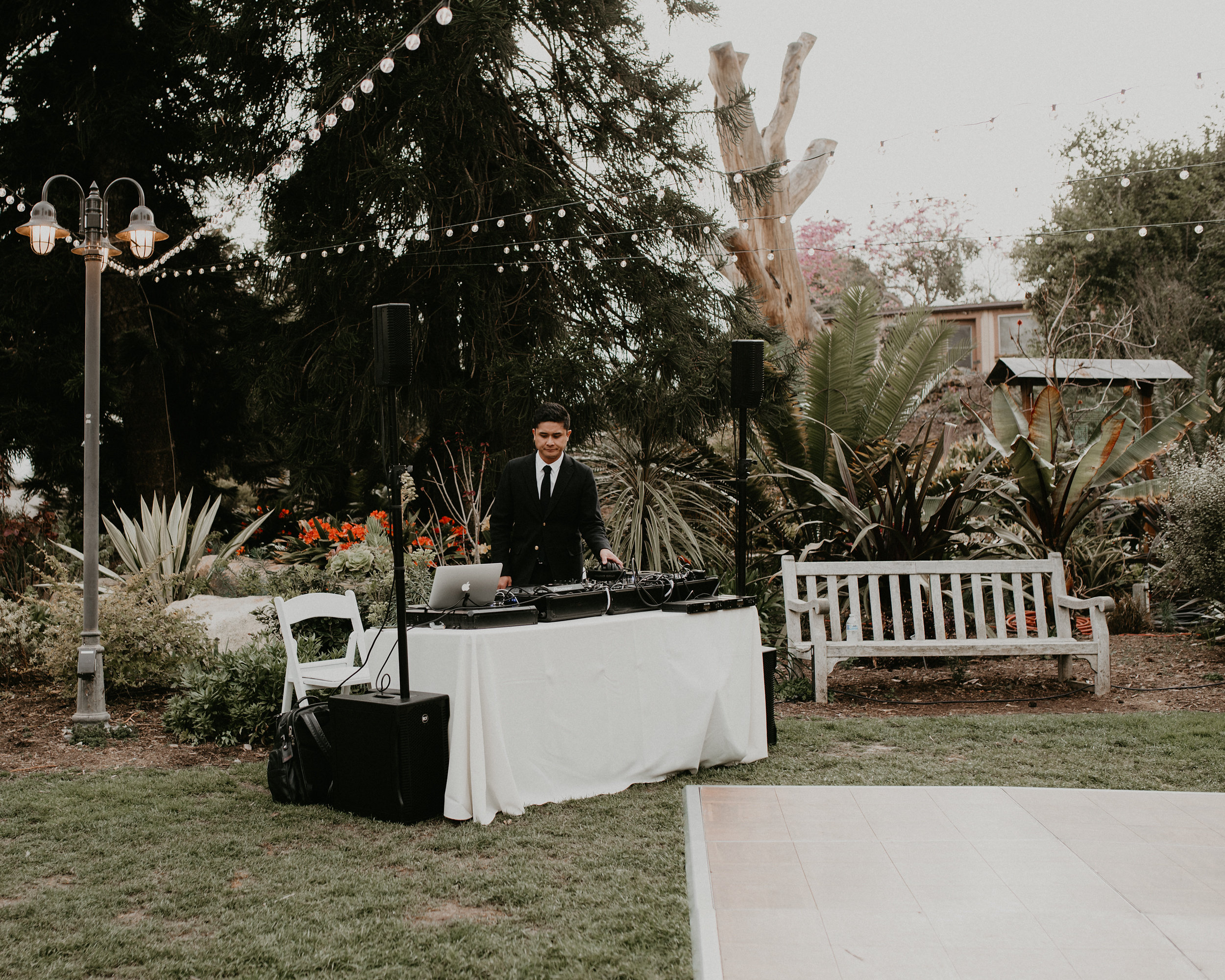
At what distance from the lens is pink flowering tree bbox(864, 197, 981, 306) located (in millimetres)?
26422

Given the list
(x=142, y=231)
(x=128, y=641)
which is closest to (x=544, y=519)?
(x=142, y=231)

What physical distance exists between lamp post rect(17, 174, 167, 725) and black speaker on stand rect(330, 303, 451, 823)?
2.54 metres

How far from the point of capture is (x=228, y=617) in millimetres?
7188

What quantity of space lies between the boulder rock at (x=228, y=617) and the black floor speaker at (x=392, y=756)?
9.27 feet

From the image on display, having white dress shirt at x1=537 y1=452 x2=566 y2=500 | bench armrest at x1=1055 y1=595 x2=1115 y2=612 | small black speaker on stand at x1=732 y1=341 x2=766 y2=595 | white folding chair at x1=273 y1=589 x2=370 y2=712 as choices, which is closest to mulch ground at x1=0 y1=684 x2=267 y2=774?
white folding chair at x1=273 y1=589 x2=370 y2=712

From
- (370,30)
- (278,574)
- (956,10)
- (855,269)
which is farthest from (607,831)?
(855,269)

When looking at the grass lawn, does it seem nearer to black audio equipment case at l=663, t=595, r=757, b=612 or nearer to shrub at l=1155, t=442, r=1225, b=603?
black audio equipment case at l=663, t=595, r=757, b=612

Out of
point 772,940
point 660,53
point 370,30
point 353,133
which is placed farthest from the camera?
point 660,53

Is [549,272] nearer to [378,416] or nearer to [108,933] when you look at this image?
[378,416]

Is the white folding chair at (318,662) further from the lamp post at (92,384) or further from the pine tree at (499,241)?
the pine tree at (499,241)

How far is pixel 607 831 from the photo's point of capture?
3.96 meters

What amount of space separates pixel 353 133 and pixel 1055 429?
23.0ft

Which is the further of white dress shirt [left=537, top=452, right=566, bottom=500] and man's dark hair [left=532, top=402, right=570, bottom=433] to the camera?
white dress shirt [left=537, top=452, right=566, bottom=500]

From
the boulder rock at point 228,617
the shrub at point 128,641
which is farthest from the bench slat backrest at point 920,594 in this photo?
the shrub at point 128,641
